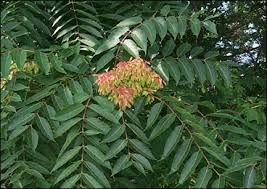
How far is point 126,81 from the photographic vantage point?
78.8 inches

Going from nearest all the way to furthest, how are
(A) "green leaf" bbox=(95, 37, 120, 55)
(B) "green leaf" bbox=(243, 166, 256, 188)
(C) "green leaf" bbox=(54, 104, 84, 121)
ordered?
(B) "green leaf" bbox=(243, 166, 256, 188)
(C) "green leaf" bbox=(54, 104, 84, 121)
(A) "green leaf" bbox=(95, 37, 120, 55)

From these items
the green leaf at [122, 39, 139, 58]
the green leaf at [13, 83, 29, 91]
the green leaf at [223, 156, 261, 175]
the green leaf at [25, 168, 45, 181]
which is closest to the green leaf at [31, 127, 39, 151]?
the green leaf at [25, 168, 45, 181]

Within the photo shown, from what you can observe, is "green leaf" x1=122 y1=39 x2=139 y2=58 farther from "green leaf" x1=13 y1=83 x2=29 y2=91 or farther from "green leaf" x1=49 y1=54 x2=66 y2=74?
"green leaf" x1=13 y1=83 x2=29 y2=91

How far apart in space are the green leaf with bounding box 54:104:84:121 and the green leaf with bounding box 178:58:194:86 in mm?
639

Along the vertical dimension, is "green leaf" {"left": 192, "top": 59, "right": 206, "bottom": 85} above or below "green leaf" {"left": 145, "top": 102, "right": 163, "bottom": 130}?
above

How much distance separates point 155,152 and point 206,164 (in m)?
0.32

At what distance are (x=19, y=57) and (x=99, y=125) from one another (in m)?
0.55

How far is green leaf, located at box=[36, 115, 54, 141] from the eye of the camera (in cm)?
196

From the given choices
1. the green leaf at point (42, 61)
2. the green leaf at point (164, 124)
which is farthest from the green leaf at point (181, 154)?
the green leaf at point (42, 61)

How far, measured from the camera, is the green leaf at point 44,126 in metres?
1.96

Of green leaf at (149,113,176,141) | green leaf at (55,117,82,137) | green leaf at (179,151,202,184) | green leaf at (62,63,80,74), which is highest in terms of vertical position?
green leaf at (62,63,80,74)

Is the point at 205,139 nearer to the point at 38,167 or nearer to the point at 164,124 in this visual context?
the point at 164,124

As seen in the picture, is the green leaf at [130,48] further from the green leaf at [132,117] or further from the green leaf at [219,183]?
the green leaf at [219,183]

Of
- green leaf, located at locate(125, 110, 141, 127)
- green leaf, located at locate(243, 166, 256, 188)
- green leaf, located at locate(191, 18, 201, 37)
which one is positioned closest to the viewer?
green leaf, located at locate(243, 166, 256, 188)
